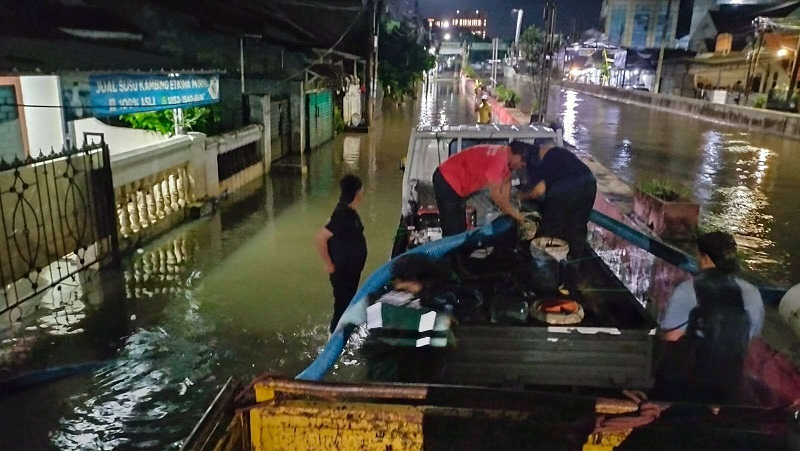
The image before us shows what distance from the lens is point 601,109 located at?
32.9 m

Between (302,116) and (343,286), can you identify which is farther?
(302,116)

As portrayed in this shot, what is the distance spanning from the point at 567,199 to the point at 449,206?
3.28ft

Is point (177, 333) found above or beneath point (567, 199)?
beneath

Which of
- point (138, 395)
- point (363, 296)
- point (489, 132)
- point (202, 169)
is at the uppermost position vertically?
point (489, 132)

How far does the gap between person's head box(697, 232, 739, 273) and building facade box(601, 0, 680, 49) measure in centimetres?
7975

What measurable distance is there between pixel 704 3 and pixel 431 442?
65.8m

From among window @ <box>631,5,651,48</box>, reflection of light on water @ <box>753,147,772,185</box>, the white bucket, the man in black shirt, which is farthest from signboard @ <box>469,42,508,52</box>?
the white bucket

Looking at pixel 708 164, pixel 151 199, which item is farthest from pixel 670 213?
pixel 708 164

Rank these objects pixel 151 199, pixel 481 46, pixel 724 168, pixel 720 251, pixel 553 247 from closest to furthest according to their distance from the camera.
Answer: pixel 720 251, pixel 553 247, pixel 151 199, pixel 724 168, pixel 481 46

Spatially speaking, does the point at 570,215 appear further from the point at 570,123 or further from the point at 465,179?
the point at 570,123

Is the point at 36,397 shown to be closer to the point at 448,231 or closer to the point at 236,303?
the point at 236,303

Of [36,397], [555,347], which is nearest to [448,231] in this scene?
[555,347]

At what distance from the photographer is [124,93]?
7.12 meters

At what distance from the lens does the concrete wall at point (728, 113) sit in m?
20.6
